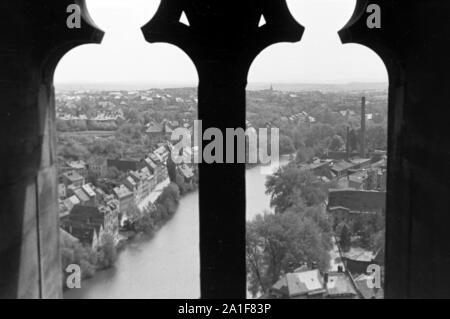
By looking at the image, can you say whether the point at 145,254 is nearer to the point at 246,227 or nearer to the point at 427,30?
the point at 246,227

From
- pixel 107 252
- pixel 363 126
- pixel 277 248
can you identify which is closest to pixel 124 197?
pixel 107 252

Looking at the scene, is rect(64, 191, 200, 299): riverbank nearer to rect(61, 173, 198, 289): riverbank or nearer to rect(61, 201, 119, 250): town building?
rect(61, 173, 198, 289): riverbank

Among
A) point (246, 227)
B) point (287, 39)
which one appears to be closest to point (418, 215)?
point (246, 227)

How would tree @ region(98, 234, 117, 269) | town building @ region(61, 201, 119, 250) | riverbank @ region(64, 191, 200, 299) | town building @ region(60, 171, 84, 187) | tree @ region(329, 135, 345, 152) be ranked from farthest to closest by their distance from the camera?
town building @ region(60, 171, 84, 187) → tree @ region(329, 135, 345, 152) → town building @ region(61, 201, 119, 250) → tree @ region(98, 234, 117, 269) → riverbank @ region(64, 191, 200, 299)

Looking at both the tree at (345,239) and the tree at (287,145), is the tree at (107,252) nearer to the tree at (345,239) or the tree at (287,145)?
the tree at (287,145)

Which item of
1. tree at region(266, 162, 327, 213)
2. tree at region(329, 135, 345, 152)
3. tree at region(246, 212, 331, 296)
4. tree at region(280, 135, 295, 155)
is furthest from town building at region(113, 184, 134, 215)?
tree at region(329, 135, 345, 152)
